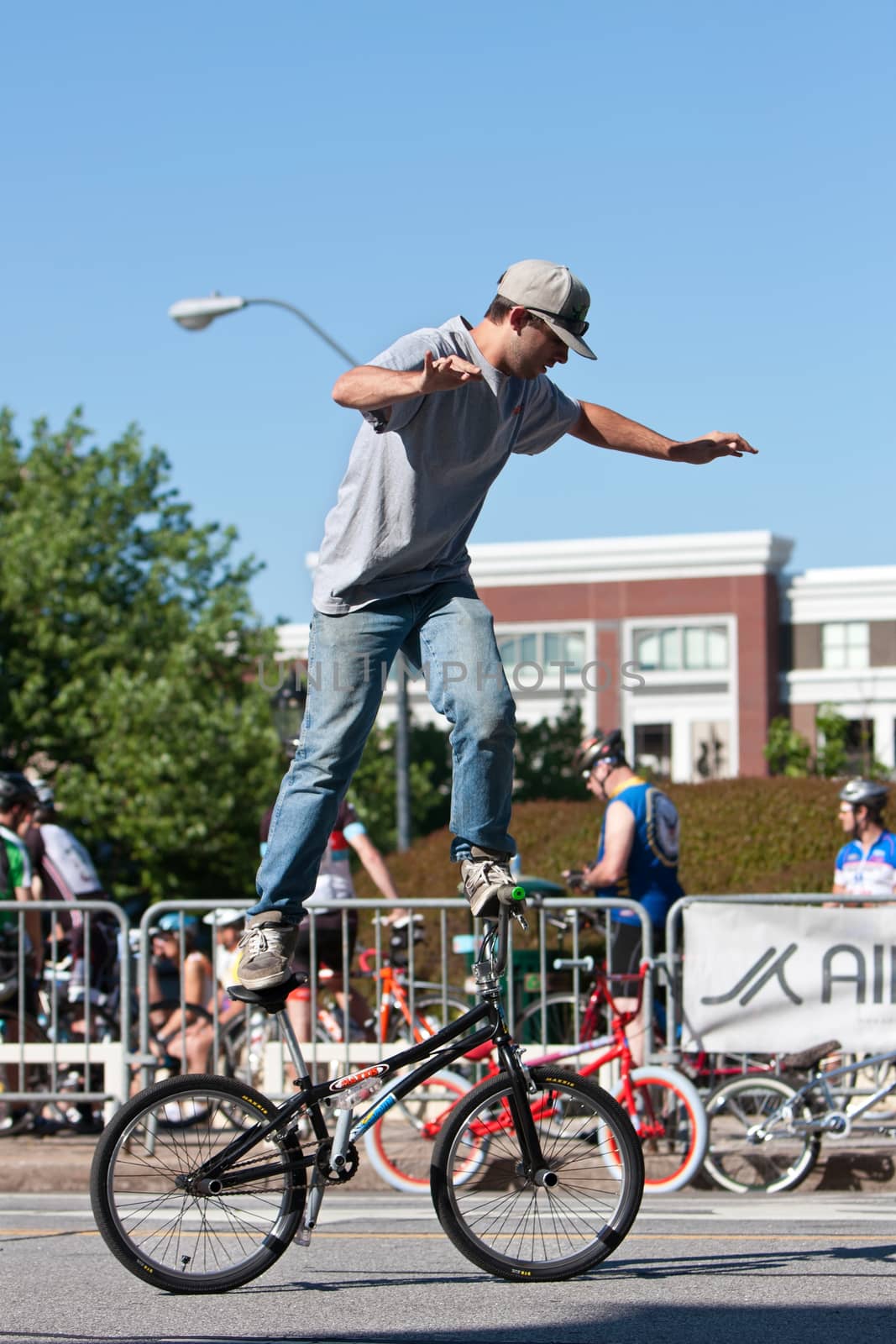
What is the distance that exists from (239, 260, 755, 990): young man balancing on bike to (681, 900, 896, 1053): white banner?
386cm

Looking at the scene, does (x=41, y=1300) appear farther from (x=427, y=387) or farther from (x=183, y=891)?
(x=183, y=891)

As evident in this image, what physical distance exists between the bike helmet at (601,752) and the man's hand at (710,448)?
174 inches

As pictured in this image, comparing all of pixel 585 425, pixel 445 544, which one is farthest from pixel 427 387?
pixel 585 425

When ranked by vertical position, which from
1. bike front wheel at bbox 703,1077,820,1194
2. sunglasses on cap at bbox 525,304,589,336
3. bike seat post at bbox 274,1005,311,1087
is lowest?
bike front wheel at bbox 703,1077,820,1194

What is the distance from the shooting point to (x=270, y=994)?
469 centimetres

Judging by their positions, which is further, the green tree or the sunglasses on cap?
the green tree

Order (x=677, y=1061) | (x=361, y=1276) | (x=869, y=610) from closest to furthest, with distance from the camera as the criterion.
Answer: (x=361, y=1276) < (x=677, y=1061) < (x=869, y=610)

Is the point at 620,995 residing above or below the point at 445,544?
below

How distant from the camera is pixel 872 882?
955 cm

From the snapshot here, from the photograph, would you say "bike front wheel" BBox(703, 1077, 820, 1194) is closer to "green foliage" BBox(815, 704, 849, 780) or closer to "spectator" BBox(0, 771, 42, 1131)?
"spectator" BBox(0, 771, 42, 1131)

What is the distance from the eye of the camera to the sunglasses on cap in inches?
176

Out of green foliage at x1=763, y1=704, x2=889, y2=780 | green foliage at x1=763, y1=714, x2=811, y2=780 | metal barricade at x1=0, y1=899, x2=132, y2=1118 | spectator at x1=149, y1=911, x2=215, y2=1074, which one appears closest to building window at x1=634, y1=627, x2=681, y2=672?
green foliage at x1=763, y1=704, x2=889, y2=780

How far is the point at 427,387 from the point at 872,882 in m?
6.18

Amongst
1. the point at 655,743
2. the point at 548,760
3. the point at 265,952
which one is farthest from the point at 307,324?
the point at 655,743
